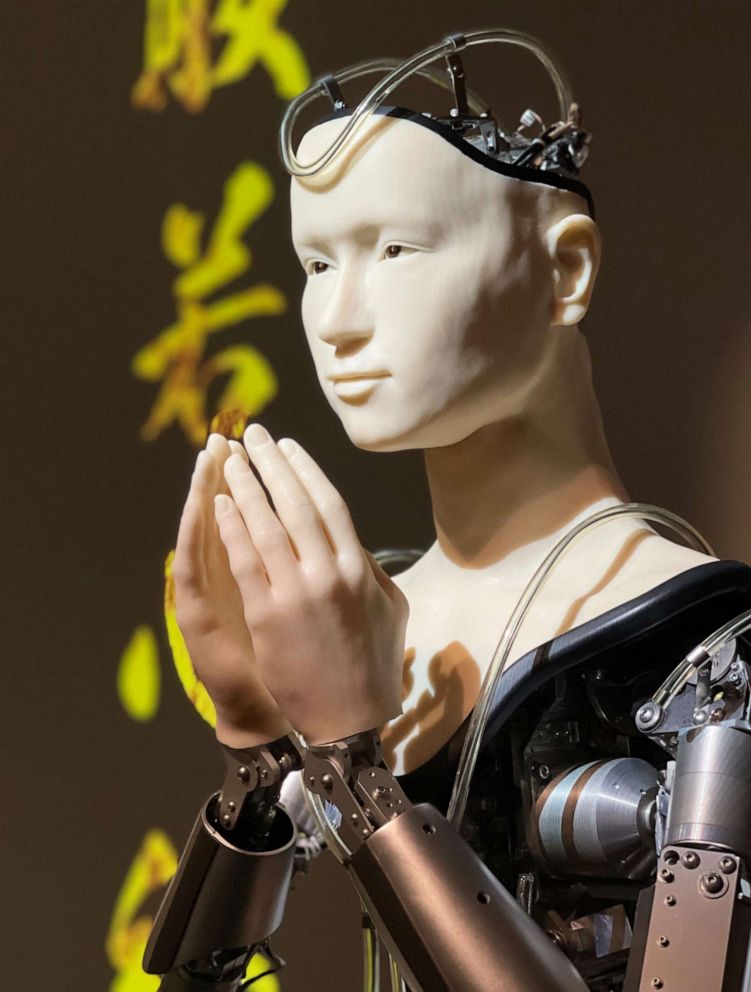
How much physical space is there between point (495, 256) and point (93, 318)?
0.90 m

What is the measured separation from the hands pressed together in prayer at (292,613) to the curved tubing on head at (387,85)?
26 centimetres

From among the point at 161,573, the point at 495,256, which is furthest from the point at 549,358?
the point at 161,573

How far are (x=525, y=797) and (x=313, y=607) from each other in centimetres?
25

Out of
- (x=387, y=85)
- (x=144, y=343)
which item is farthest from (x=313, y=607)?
(x=144, y=343)

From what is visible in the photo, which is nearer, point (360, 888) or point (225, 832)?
point (360, 888)

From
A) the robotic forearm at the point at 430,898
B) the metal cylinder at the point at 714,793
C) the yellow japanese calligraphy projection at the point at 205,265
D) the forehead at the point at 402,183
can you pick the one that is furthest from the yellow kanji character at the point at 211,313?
the metal cylinder at the point at 714,793

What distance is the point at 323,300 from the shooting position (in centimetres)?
119

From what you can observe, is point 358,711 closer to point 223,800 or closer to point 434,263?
point 223,800

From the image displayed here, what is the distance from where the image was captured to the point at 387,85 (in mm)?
1184

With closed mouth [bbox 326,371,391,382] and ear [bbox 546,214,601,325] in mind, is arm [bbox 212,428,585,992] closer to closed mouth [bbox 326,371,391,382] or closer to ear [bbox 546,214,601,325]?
closed mouth [bbox 326,371,391,382]

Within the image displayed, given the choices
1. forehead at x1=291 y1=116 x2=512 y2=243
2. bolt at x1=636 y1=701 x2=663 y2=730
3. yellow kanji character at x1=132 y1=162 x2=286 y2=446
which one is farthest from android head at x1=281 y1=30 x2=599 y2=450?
yellow kanji character at x1=132 y1=162 x2=286 y2=446

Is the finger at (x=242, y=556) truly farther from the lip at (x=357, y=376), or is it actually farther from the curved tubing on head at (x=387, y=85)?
the curved tubing on head at (x=387, y=85)

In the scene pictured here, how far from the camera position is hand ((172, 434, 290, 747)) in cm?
114

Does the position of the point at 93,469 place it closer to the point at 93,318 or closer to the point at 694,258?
the point at 93,318
